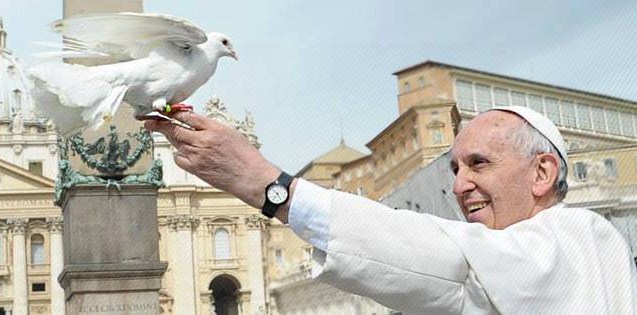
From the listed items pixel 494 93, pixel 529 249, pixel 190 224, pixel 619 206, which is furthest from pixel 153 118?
pixel 190 224

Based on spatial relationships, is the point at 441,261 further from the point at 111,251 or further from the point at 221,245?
the point at 221,245

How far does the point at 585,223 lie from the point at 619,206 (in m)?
12.2

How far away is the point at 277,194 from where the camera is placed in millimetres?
1753

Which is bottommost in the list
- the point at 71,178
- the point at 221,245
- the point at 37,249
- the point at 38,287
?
the point at 71,178

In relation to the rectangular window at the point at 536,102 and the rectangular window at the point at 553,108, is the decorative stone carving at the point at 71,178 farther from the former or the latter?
the rectangular window at the point at 553,108

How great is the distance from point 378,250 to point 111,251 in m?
8.31

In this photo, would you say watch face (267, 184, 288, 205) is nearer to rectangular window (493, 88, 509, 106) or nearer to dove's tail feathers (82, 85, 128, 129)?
dove's tail feathers (82, 85, 128, 129)

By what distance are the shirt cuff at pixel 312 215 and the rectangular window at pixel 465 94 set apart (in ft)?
13.7

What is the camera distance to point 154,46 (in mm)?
2074

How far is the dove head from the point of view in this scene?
2221mm

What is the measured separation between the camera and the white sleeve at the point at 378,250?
5.61ft

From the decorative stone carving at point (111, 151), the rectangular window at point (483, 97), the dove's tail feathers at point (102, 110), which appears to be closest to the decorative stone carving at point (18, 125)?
the decorative stone carving at point (111, 151)

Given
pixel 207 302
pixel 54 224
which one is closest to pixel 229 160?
pixel 207 302

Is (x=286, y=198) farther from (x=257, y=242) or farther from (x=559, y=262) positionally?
(x=257, y=242)
